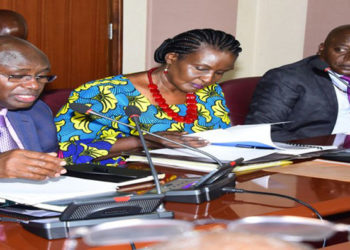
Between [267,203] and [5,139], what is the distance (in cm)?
87

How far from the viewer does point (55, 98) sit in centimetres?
240

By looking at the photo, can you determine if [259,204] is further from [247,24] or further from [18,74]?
[247,24]

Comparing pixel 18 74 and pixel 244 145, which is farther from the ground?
pixel 18 74

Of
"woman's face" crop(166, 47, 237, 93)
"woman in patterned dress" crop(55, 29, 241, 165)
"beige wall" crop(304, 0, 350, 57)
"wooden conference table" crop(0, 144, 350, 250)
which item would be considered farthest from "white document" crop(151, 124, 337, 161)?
"beige wall" crop(304, 0, 350, 57)

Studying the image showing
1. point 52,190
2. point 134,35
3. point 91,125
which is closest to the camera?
point 52,190

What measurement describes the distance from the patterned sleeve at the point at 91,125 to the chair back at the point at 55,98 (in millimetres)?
69

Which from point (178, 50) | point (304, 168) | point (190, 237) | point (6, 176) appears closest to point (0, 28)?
point (178, 50)

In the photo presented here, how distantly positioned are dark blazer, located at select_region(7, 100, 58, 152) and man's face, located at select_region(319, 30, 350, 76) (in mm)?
1676

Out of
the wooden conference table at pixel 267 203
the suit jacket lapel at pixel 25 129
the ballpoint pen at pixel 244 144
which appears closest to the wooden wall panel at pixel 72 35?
the suit jacket lapel at pixel 25 129

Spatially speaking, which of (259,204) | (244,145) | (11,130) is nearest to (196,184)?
(259,204)

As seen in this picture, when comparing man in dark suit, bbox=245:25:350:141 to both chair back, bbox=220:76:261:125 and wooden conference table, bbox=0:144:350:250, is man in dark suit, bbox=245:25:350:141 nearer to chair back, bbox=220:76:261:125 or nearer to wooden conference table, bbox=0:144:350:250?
chair back, bbox=220:76:261:125

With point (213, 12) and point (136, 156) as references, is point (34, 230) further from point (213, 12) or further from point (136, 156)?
point (213, 12)

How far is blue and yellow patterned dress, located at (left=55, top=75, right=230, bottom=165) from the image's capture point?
216 cm

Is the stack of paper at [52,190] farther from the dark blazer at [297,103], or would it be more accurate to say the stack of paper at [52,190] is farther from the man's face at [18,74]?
the dark blazer at [297,103]
